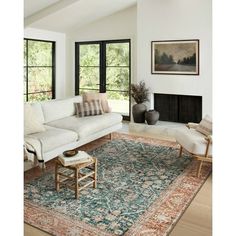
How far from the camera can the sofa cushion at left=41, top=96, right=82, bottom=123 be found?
16.3ft

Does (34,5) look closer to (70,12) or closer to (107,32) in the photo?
(70,12)

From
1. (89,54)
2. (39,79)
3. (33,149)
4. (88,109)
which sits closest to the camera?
(33,149)

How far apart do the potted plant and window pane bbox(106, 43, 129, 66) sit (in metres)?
1.08

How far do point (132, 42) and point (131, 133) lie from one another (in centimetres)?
241

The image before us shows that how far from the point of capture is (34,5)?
5.86 meters

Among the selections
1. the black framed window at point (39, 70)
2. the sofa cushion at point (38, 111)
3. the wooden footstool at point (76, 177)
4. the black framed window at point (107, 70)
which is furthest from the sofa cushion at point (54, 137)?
the black framed window at point (107, 70)

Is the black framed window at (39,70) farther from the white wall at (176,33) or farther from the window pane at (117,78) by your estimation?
the white wall at (176,33)

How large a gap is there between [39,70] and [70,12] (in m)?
1.79

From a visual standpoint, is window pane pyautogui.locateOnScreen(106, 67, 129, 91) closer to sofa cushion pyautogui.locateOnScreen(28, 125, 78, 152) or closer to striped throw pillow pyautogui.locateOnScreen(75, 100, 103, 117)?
striped throw pillow pyautogui.locateOnScreen(75, 100, 103, 117)

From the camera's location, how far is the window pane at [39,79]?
7281 millimetres

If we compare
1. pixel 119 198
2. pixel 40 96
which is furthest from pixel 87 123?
pixel 40 96

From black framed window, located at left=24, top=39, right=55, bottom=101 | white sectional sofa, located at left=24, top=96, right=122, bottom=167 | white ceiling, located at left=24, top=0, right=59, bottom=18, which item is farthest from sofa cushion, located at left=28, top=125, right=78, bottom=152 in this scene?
black framed window, located at left=24, top=39, right=55, bottom=101

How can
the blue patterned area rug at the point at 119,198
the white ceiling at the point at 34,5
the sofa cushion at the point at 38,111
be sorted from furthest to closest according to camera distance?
the white ceiling at the point at 34,5 < the sofa cushion at the point at 38,111 < the blue patterned area rug at the point at 119,198

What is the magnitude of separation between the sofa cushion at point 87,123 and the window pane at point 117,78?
1.98 metres
